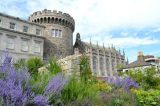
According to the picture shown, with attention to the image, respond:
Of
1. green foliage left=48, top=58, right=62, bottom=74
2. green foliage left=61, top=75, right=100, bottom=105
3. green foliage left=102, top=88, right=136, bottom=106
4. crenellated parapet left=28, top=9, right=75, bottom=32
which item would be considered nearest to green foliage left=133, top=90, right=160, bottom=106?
green foliage left=102, top=88, right=136, bottom=106

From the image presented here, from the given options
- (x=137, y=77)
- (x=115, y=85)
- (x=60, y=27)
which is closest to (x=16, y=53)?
(x=60, y=27)

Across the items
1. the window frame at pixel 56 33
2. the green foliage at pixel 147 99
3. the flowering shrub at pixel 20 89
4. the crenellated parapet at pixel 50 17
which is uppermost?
the crenellated parapet at pixel 50 17

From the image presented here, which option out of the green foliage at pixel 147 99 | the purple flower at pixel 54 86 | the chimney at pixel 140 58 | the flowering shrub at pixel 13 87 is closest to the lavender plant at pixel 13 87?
the flowering shrub at pixel 13 87

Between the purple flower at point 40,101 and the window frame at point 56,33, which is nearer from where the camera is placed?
the purple flower at point 40,101

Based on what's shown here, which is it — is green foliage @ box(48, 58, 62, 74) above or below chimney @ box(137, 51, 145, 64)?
below

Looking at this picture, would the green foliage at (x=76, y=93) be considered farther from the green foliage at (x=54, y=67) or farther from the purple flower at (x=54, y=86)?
the green foliage at (x=54, y=67)

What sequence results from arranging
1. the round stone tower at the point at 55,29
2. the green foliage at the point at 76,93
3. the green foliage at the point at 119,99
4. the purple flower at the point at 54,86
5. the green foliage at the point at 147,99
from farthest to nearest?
1. the round stone tower at the point at 55,29
2. the green foliage at the point at 147,99
3. the green foliage at the point at 119,99
4. the green foliage at the point at 76,93
5. the purple flower at the point at 54,86

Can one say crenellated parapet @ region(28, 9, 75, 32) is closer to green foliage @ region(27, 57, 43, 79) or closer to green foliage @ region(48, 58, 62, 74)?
green foliage @ region(27, 57, 43, 79)

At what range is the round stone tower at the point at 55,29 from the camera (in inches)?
1750

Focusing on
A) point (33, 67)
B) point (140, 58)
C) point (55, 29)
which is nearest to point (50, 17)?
point (55, 29)

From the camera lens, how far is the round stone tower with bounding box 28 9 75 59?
146 ft

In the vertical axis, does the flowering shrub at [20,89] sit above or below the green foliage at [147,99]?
above

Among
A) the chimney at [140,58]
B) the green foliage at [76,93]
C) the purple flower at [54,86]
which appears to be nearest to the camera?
the purple flower at [54,86]

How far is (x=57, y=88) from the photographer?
5574mm
